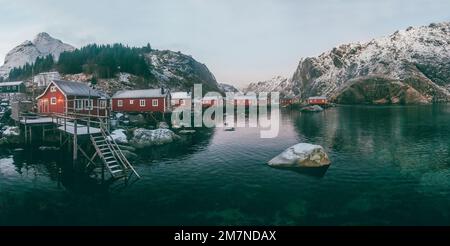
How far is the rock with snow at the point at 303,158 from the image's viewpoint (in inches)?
1121

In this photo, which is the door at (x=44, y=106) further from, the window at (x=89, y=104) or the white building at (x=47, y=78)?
the white building at (x=47, y=78)

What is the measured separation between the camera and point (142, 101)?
70.3 metres

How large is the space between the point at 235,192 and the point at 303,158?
935 cm

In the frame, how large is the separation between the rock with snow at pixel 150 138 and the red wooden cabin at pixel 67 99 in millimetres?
10802

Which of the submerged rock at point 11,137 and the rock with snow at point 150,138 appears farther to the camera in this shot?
the rock with snow at point 150,138

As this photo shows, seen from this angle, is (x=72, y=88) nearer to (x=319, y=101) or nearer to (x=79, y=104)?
(x=79, y=104)

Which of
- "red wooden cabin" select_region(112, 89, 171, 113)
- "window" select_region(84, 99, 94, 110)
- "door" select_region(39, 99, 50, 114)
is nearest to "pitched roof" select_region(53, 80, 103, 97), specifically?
"window" select_region(84, 99, 94, 110)

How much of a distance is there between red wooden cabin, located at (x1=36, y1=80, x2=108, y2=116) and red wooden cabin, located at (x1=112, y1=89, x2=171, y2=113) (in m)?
16.6

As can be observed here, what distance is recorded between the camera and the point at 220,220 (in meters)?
17.7

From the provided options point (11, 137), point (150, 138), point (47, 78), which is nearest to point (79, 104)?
point (11, 137)

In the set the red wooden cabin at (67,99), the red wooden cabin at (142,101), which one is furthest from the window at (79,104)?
the red wooden cabin at (142,101)

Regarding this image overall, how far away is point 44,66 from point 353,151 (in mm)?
148858
